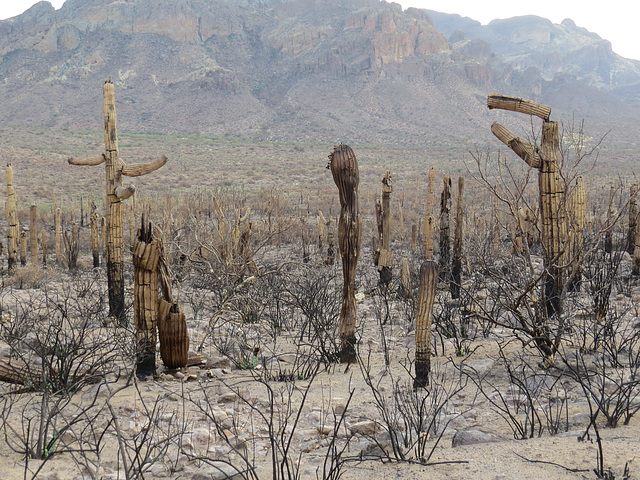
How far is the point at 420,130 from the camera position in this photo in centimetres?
6525

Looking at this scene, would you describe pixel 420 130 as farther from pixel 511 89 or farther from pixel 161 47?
pixel 161 47

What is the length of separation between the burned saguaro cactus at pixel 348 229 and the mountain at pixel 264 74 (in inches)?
2219

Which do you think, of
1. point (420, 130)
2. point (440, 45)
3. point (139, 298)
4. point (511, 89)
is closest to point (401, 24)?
point (440, 45)

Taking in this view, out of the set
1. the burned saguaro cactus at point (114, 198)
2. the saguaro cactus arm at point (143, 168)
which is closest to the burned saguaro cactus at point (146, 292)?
the saguaro cactus arm at point (143, 168)

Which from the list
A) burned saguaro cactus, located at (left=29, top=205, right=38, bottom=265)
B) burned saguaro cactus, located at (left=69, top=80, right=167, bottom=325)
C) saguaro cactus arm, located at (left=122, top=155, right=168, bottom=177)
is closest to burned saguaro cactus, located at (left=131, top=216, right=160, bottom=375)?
saguaro cactus arm, located at (left=122, top=155, right=168, bottom=177)

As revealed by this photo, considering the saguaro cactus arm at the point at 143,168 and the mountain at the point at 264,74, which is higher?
the mountain at the point at 264,74

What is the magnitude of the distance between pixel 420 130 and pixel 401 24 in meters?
38.8

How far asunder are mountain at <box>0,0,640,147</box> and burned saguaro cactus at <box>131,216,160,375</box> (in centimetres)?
5750

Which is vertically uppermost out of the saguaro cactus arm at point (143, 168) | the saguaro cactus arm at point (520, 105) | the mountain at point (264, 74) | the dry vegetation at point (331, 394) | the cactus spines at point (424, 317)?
the mountain at point (264, 74)

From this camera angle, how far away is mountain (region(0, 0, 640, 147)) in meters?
67.0

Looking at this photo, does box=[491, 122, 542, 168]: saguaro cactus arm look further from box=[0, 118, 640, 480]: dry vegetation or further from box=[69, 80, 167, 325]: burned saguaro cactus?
box=[69, 80, 167, 325]: burned saguaro cactus

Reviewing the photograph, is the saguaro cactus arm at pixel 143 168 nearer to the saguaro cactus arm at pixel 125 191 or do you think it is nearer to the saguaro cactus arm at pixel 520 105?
the saguaro cactus arm at pixel 125 191

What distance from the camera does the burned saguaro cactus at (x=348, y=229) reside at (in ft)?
17.7

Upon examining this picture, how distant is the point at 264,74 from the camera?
296ft
